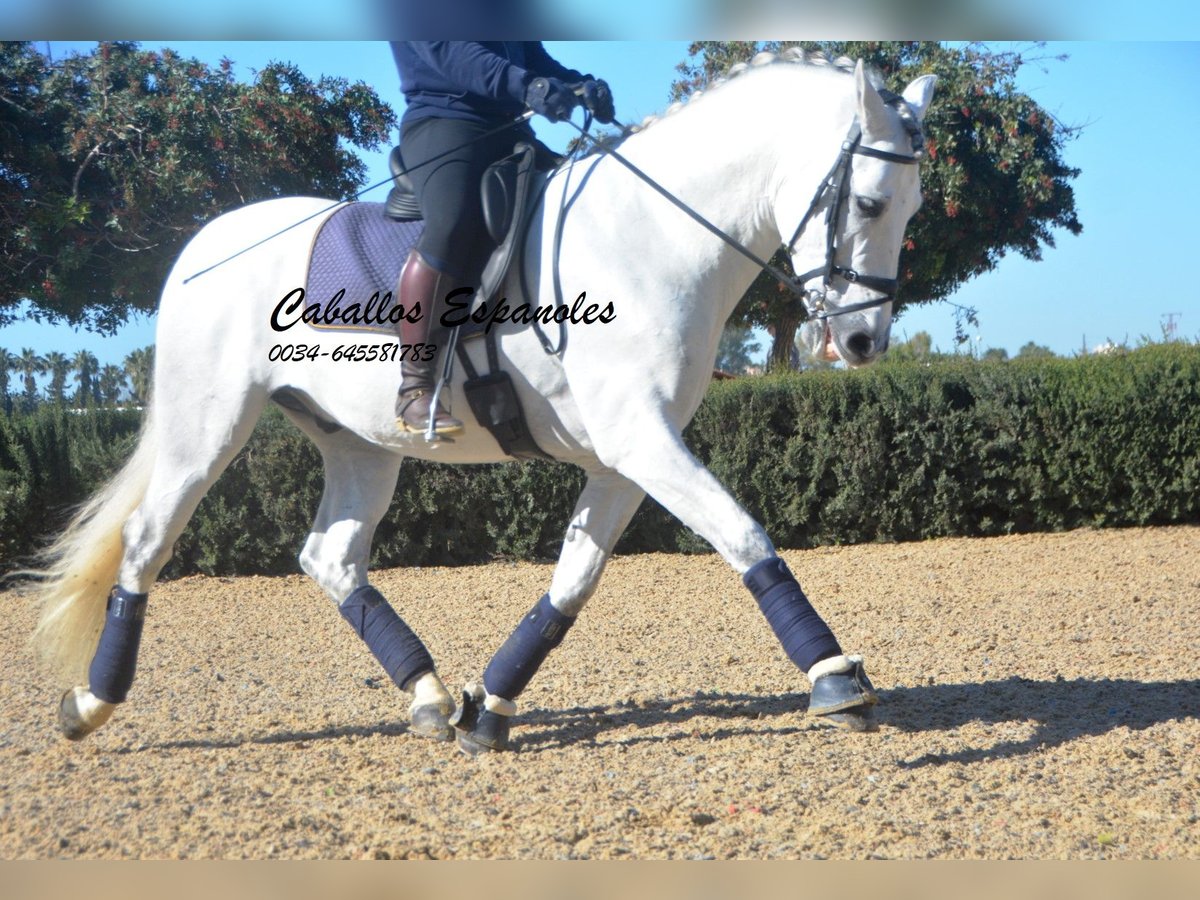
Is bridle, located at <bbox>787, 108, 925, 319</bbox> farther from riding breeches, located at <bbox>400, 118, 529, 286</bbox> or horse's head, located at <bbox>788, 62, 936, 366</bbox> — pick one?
riding breeches, located at <bbox>400, 118, 529, 286</bbox>

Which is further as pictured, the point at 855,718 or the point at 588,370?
the point at 588,370

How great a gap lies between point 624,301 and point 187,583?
260 inches

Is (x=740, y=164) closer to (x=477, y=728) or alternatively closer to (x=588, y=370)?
(x=588, y=370)

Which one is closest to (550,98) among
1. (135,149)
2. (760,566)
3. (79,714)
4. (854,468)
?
(760,566)

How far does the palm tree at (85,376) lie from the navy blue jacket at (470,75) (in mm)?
6851

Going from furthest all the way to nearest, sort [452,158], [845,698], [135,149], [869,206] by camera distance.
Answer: [135,149] < [452,158] < [869,206] < [845,698]

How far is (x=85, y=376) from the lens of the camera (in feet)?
33.4

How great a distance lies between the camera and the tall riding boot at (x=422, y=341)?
3.68 metres

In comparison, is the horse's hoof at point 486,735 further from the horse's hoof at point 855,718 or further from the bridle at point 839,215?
the bridle at point 839,215

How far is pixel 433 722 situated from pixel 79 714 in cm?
136

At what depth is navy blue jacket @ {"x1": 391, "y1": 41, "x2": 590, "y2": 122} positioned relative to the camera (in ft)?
12.1

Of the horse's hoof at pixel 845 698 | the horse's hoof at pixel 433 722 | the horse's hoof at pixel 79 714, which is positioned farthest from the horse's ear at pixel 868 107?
the horse's hoof at pixel 79 714

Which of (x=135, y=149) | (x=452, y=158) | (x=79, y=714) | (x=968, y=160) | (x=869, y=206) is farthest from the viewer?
(x=968, y=160)

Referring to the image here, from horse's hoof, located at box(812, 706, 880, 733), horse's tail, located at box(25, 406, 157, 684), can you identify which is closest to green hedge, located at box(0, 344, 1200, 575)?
horse's tail, located at box(25, 406, 157, 684)
